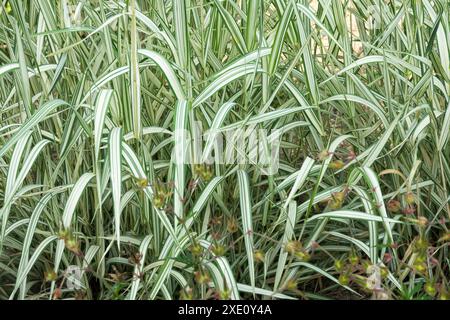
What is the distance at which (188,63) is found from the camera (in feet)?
7.48

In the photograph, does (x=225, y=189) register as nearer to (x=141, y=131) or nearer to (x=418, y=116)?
(x=141, y=131)

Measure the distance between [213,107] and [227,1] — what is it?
0.35 metres

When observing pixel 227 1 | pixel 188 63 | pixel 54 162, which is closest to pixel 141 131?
pixel 188 63

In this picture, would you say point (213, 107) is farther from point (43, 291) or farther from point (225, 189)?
point (43, 291)

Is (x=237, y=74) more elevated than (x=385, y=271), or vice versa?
(x=237, y=74)

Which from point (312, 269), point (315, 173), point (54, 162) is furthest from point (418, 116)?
point (54, 162)

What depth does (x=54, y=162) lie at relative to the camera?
2.43 m

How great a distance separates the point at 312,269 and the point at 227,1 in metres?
0.83

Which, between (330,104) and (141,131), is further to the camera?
(330,104)

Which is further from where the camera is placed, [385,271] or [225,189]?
[225,189]
